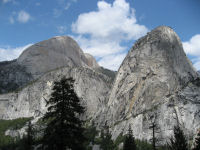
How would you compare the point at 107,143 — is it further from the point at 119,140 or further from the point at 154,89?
the point at 154,89

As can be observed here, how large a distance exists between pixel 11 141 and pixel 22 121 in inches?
1399

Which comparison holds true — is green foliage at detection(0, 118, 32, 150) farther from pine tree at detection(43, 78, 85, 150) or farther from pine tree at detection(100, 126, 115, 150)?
pine tree at detection(43, 78, 85, 150)

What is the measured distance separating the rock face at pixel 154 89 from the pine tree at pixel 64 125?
113 metres

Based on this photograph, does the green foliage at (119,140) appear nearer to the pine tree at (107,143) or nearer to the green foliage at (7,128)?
the pine tree at (107,143)

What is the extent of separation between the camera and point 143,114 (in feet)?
460

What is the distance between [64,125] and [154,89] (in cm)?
14506

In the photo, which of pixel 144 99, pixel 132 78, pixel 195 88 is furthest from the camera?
pixel 132 78

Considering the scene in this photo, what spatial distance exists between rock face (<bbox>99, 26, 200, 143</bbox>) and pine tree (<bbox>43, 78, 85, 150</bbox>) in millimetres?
112659

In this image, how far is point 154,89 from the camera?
159 metres

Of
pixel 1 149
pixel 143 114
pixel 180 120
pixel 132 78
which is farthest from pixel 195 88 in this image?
pixel 1 149

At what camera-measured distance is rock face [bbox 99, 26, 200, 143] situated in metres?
129

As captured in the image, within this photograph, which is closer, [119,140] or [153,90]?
[119,140]

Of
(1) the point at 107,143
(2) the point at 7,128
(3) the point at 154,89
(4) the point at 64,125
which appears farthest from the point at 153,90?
(4) the point at 64,125

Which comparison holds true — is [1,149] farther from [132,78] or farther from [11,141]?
[132,78]
